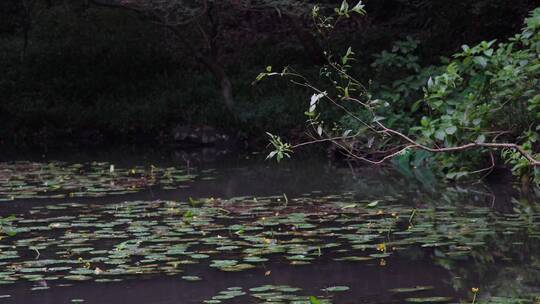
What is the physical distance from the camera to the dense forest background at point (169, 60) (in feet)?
54.9

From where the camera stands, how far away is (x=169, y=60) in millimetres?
19969

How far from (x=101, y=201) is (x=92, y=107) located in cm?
884

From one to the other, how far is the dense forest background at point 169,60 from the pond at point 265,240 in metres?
5.66

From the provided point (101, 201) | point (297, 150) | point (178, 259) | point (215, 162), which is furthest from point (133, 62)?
point (178, 259)

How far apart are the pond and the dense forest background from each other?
566cm

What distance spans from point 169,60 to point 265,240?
13.3 m

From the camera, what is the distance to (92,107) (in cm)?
1812

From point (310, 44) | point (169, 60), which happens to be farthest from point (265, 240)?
point (169, 60)

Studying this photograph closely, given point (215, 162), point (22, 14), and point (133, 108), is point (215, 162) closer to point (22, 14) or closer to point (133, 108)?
point (133, 108)

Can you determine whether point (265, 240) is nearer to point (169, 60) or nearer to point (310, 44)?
point (310, 44)

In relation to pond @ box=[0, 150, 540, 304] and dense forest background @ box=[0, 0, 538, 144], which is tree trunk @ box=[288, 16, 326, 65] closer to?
dense forest background @ box=[0, 0, 538, 144]

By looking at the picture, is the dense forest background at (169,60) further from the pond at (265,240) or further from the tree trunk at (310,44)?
the pond at (265,240)

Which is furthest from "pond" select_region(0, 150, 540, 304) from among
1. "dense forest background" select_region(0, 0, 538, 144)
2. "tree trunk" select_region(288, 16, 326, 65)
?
"tree trunk" select_region(288, 16, 326, 65)

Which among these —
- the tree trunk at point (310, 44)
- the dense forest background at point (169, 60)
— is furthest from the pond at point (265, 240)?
the tree trunk at point (310, 44)
